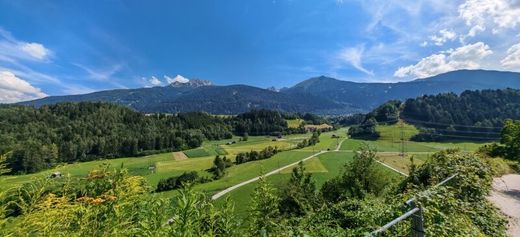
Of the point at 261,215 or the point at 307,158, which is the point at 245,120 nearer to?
the point at 307,158

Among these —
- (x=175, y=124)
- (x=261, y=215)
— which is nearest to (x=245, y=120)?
(x=175, y=124)

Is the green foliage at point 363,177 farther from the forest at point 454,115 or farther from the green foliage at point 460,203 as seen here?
the forest at point 454,115

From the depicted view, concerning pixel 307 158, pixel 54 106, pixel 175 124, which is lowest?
pixel 307 158

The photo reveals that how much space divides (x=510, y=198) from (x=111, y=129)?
6130 inches

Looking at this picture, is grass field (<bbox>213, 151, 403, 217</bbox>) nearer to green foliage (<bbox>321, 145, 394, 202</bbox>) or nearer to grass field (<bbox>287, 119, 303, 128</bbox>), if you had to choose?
green foliage (<bbox>321, 145, 394, 202</bbox>)

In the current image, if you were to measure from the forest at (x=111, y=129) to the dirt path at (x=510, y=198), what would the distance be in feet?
368

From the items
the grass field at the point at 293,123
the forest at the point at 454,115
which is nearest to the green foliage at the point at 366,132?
the forest at the point at 454,115

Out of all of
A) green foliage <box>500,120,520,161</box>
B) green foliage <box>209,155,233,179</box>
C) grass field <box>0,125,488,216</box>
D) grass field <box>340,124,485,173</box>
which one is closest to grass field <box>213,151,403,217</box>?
grass field <box>0,125,488,216</box>

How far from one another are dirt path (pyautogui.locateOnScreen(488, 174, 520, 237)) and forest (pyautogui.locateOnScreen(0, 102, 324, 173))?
112 meters

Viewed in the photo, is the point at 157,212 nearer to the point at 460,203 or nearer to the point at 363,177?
the point at 460,203

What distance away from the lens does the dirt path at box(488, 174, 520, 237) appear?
837 cm

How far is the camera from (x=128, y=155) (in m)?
123

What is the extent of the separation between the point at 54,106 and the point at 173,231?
7280 inches

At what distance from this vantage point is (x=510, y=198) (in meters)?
10.7
